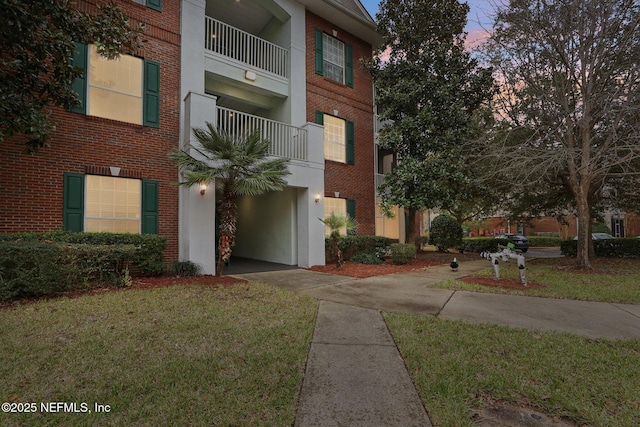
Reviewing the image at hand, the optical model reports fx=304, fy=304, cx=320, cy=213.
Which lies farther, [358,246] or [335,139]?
[335,139]

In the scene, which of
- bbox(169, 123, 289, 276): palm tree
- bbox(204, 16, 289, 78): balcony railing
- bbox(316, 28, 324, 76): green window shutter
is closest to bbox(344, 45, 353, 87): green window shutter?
bbox(316, 28, 324, 76): green window shutter

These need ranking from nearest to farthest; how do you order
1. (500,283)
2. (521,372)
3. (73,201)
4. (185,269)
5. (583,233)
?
(521,372) < (73,201) < (500,283) < (185,269) < (583,233)

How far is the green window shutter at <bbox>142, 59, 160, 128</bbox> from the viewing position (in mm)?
8273

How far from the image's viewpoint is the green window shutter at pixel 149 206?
8.03 metres

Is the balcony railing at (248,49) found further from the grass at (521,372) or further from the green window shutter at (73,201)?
the grass at (521,372)

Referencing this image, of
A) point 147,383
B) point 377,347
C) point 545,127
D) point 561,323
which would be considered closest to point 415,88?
point 545,127

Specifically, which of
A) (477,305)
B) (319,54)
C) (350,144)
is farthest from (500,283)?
(319,54)

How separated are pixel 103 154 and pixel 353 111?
937cm

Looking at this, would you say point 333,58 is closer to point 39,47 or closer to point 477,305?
point 39,47

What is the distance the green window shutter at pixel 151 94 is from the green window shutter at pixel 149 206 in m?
1.68

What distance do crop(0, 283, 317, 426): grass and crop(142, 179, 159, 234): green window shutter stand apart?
9.81 ft

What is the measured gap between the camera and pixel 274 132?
32.9ft

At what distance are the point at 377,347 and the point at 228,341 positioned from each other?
5.96 ft

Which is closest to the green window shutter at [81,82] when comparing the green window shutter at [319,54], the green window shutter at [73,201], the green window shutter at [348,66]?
the green window shutter at [73,201]
